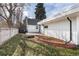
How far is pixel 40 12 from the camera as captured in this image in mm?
8680

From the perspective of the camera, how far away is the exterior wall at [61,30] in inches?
349

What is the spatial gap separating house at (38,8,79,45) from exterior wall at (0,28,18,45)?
923mm

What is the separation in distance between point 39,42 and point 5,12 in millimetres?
1515

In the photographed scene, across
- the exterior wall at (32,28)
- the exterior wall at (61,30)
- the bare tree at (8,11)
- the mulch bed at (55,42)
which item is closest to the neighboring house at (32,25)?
the exterior wall at (32,28)

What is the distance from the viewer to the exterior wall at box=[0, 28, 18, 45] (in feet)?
28.5

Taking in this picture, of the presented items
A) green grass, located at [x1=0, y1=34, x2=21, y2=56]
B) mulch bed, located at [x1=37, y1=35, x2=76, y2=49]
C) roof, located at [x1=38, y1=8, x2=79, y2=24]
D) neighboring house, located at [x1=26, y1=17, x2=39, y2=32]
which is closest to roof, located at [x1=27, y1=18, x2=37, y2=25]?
neighboring house, located at [x1=26, y1=17, x2=39, y2=32]

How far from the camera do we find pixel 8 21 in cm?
862

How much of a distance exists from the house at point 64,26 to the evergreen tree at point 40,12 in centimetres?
17

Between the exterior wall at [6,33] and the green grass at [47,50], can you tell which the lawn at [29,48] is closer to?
the green grass at [47,50]

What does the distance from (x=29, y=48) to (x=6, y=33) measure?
967 mm

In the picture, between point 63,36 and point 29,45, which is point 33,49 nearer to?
point 29,45

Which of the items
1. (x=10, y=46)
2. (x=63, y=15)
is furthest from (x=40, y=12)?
(x=10, y=46)

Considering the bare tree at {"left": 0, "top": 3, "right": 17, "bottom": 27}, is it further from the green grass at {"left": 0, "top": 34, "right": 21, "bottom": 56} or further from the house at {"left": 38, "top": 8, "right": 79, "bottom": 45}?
the house at {"left": 38, "top": 8, "right": 79, "bottom": 45}

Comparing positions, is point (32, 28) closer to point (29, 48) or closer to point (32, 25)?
point (32, 25)
